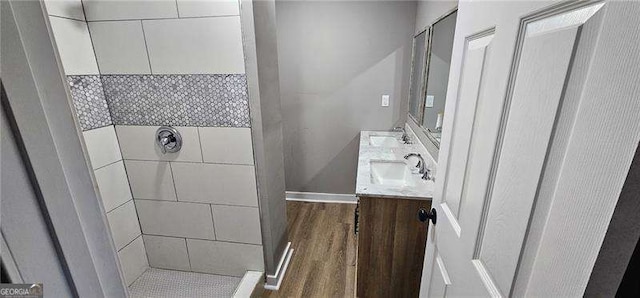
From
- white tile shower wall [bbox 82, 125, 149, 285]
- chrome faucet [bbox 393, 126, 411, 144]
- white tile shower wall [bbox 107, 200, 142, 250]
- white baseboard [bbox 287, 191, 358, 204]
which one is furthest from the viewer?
white baseboard [bbox 287, 191, 358, 204]

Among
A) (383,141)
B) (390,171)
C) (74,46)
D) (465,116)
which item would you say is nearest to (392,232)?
(390,171)

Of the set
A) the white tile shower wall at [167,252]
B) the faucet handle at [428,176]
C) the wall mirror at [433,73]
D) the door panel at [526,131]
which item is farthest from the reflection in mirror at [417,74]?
the white tile shower wall at [167,252]

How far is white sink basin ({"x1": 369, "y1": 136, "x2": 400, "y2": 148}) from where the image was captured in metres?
2.35

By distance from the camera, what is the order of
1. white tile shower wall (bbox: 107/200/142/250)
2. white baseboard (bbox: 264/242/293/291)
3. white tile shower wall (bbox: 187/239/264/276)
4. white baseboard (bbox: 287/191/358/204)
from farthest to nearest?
white baseboard (bbox: 287/191/358/204) → white baseboard (bbox: 264/242/293/291) → white tile shower wall (bbox: 187/239/264/276) → white tile shower wall (bbox: 107/200/142/250)

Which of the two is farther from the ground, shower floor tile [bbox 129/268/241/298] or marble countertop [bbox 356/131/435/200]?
marble countertop [bbox 356/131/435/200]

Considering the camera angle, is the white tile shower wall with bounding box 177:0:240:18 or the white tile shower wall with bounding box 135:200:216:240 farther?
the white tile shower wall with bounding box 135:200:216:240

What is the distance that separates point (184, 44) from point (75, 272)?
1225 millimetres

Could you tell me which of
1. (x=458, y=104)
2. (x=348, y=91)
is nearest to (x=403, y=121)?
(x=348, y=91)

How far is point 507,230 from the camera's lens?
551 millimetres

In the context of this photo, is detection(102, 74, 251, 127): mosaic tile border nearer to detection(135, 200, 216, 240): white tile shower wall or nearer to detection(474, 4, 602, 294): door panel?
detection(135, 200, 216, 240): white tile shower wall

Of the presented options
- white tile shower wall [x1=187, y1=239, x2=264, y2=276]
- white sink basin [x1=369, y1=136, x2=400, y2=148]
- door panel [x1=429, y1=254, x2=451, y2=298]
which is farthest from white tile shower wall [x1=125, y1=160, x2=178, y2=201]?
white sink basin [x1=369, y1=136, x2=400, y2=148]

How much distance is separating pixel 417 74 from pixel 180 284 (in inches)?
94.9

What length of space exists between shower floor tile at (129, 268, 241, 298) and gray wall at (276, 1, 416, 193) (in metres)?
1.52

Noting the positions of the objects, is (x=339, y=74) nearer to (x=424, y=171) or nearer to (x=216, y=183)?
(x=424, y=171)
